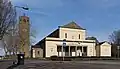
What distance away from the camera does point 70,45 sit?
95.9m

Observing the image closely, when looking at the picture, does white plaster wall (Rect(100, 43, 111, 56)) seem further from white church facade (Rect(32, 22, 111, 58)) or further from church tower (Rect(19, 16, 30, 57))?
church tower (Rect(19, 16, 30, 57))

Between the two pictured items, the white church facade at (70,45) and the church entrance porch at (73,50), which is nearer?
the white church facade at (70,45)

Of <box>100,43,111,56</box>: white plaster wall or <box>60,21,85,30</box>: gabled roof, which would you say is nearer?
<box>60,21,85,30</box>: gabled roof

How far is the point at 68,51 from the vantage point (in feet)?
316

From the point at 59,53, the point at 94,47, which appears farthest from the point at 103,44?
the point at 59,53

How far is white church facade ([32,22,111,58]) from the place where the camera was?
305ft

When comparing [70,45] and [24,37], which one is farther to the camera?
[24,37]

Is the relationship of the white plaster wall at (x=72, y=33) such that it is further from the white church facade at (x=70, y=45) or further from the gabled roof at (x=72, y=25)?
the gabled roof at (x=72, y=25)

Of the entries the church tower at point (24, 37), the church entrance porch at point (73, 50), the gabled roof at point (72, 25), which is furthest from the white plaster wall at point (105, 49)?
the church tower at point (24, 37)

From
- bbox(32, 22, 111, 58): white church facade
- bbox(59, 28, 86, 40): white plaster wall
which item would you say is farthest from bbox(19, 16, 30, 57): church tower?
bbox(59, 28, 86, 40): white plaster wall

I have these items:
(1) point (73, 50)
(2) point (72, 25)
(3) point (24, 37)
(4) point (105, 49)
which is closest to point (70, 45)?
(1) point (73, 50)

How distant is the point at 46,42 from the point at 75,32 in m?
13.4

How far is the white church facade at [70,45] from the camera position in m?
92.9

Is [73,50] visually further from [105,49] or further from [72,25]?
[105,49]
